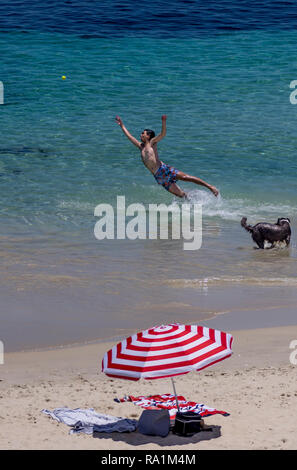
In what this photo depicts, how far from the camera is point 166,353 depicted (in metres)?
7.23

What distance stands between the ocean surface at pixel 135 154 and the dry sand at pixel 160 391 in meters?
0.75

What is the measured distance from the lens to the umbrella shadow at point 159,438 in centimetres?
738

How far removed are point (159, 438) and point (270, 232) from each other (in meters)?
6.34

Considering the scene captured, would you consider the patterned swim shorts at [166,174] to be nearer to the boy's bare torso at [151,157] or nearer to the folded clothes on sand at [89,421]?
the boy's bare torso at [151,157]

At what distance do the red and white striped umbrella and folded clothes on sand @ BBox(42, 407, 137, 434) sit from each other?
1.87 ft

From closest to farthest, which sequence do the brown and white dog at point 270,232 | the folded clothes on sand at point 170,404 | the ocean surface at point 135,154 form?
the folded clothes on sand at point 170,404 < the ocean surface at point 135,154 < the brown and white dog at point 270,232

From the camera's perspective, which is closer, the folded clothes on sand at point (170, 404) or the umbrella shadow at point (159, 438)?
the umbrella shadow at point (159, 438)

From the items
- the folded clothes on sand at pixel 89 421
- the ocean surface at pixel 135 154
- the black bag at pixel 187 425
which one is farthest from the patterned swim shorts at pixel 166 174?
the black bag at pixel 187 425

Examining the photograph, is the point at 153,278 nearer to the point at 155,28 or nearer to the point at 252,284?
the point at 252,284

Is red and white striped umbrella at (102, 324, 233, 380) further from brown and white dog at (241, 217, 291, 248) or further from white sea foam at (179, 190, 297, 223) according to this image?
white sea foam at (179, 190, 297, 223)

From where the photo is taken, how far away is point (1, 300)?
11.0 metres

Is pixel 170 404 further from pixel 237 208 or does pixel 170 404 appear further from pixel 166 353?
pixel 237 208

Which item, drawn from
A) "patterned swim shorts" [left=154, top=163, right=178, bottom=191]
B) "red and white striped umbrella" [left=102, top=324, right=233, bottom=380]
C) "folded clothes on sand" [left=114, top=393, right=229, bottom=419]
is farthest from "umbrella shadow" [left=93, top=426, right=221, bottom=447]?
"patterned swim shorts" [left=154, top=163, right=178, bottom=191]

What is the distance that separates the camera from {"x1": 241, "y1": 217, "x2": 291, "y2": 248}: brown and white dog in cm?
1331
